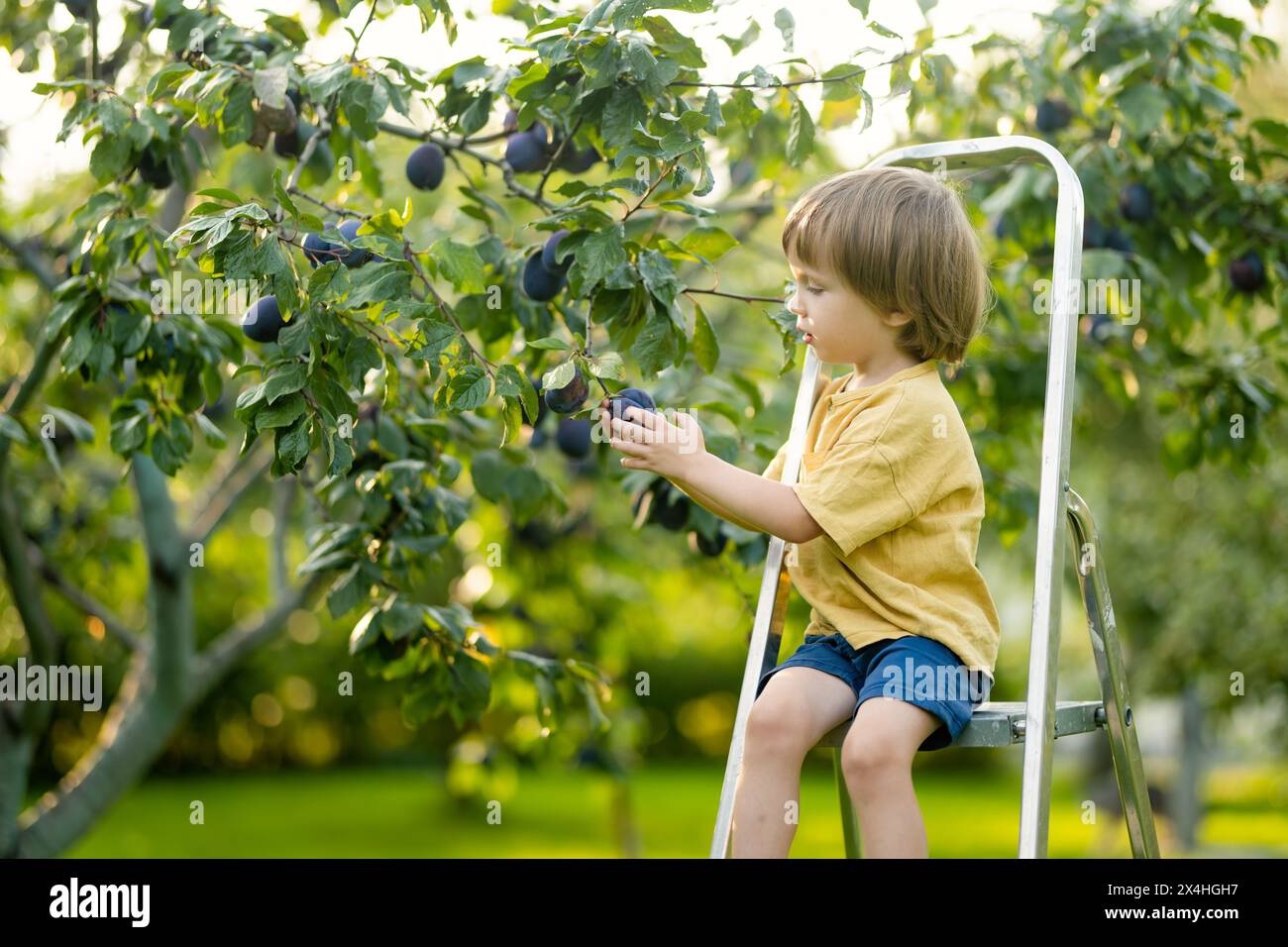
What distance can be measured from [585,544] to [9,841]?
8.12 feet

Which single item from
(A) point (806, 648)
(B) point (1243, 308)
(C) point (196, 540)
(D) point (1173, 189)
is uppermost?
(D) point (1173, 189)

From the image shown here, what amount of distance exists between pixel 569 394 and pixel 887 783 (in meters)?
0.81

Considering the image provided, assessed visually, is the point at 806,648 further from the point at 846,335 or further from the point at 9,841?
the point at 9,841

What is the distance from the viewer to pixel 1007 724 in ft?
6.92

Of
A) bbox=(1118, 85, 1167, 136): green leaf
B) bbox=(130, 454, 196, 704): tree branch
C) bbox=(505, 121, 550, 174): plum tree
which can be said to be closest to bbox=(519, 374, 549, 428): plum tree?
bbox=(505, 121, 550, 174): plum tree

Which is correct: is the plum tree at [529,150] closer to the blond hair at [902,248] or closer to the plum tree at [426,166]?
the plum tree at [426,166]

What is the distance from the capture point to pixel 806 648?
7.55ft

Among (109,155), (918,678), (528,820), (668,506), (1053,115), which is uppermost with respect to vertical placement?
(1053,115)

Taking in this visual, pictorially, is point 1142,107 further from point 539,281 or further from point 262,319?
point 262,319

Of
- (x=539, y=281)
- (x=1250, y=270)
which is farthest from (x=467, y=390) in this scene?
(x=1250, y=270)

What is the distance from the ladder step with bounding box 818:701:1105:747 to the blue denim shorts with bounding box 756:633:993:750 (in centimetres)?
2

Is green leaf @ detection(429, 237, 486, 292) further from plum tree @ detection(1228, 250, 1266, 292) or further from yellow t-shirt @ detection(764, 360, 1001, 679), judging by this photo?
plum tree @ detection(1228, 250, 1266, 292)

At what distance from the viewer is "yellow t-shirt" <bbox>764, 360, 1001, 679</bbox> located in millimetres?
2105
